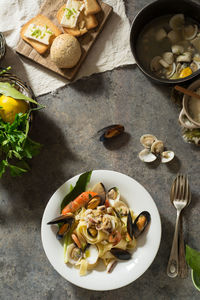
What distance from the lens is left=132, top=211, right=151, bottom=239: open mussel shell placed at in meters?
1.49

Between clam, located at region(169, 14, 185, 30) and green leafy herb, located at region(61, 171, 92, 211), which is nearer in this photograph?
green leafy herb, located at region(61, 171, 92, 211)

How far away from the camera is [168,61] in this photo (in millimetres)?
1653

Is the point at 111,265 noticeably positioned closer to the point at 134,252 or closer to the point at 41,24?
the point at 134,252

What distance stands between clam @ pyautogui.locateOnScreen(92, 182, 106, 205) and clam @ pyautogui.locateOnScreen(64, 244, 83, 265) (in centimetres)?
22

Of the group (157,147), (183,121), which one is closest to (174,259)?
(157,147)

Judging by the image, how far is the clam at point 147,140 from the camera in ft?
5.54

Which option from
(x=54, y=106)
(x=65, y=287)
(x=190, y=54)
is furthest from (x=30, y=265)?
(x=190, y=54)

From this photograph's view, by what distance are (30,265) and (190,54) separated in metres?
1.20

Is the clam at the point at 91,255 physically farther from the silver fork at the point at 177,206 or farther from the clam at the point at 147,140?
the clam at the point at 147,140

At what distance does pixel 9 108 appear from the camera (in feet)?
5.08

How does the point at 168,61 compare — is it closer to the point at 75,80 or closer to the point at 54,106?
the point at 75,80

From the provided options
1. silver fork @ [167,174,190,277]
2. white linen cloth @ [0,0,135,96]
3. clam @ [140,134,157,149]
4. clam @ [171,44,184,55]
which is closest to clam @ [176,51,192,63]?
clam @ [171,44,184,55]

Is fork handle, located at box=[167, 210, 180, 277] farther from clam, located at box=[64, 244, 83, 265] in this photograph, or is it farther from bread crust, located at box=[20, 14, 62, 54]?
bread crust, located at box=[20, 14, 62, 54]

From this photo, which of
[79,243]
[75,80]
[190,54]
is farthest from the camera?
[75,80]
